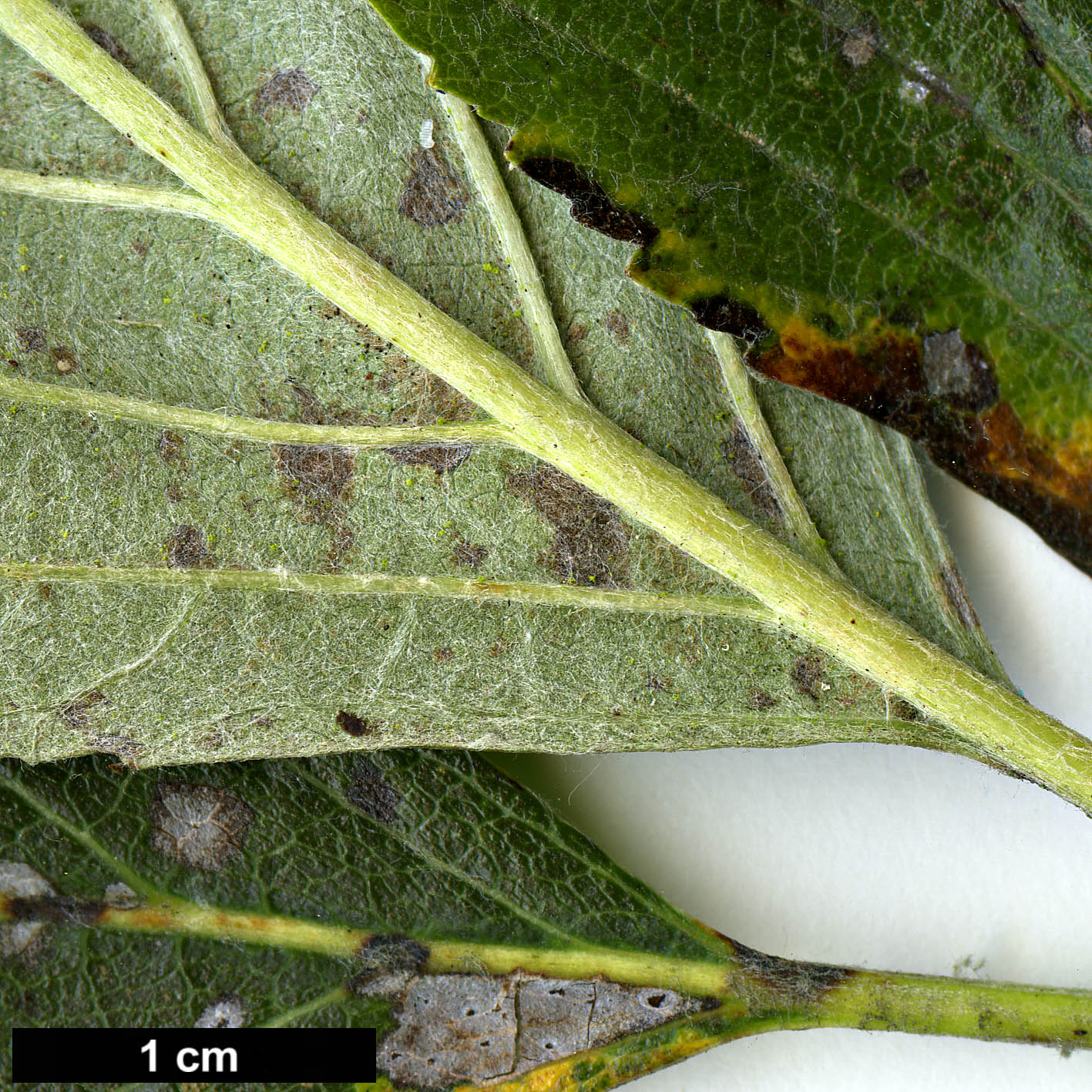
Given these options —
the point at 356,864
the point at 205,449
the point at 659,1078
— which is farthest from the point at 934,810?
the point at 205,449

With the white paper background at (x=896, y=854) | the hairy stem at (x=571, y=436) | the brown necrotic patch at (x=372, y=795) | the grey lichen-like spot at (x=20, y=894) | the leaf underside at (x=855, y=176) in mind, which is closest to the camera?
the leaf underside at (x=855, y=176)

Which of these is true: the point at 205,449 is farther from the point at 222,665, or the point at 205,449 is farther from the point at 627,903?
the point at 627,903

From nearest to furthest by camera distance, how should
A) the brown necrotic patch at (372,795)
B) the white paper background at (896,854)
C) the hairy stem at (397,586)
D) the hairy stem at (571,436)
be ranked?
1. the hairy stem at (571,436)
2. the hairy stem at (397,586)
3. the brown necrotic patch at (372,795)
4. the white paper background at (896,854)

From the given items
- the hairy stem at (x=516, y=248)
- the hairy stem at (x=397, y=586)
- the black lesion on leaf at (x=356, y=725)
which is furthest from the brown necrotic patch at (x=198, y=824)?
the hairy stem at (x=516, y=248)

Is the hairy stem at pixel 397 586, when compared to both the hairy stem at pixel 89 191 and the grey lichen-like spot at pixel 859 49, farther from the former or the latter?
the grey lichen-like spot at pixel 859 49

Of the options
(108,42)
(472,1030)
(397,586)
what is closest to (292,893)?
(472,1030)

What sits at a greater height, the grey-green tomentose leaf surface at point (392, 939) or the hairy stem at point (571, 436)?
the hairy stem at point (571, 436)
